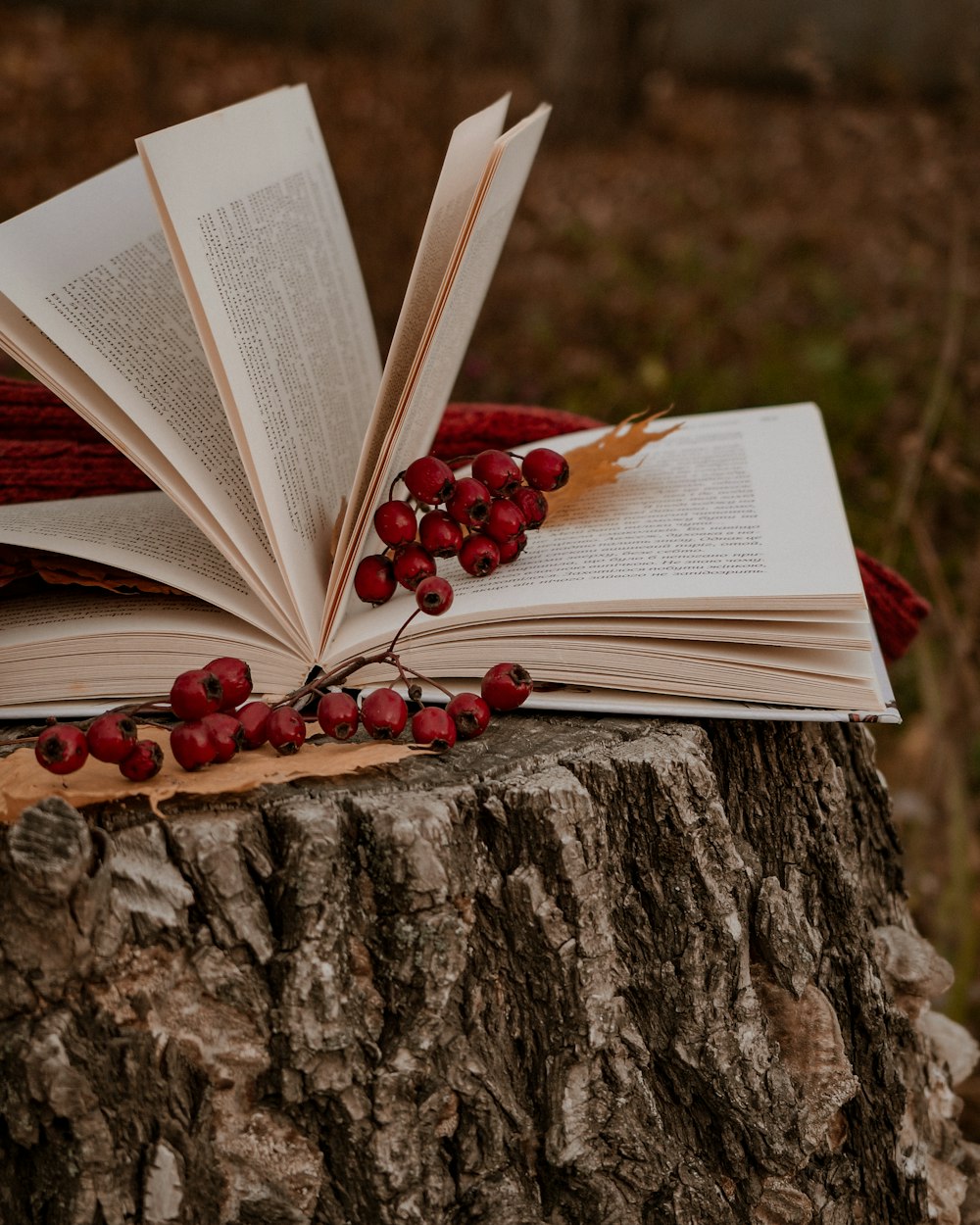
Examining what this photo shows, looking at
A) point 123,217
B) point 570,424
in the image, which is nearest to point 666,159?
point 570,424

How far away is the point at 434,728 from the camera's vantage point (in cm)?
100

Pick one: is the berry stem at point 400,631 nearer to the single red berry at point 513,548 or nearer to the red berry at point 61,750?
the single red berry at point 513,548

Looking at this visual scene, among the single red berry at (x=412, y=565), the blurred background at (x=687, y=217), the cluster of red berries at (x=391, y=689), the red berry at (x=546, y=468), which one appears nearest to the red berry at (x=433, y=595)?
the cluster of red berries at (x=391, y=689)

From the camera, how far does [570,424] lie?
1702 millimetres

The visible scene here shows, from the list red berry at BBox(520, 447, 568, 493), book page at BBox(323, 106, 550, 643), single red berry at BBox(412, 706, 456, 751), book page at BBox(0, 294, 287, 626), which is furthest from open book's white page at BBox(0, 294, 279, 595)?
red berry at BBox(520, 447, 568, 493)

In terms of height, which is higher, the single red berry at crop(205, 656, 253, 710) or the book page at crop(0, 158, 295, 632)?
the book page at crop(0, 158, 295, 632)

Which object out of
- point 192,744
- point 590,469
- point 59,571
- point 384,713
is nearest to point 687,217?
point 590,469

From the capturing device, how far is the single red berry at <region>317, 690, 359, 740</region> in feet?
3.28

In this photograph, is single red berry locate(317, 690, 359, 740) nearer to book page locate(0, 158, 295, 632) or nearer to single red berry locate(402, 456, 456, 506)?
book page locate(0, 158, 295, 632)

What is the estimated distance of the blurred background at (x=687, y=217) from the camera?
2414 millimetres

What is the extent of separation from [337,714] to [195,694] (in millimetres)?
125

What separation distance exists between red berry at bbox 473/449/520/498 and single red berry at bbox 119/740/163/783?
1.55 ft

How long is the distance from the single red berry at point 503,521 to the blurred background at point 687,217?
1.12 meters

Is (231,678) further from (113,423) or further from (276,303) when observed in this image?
(276,303)
